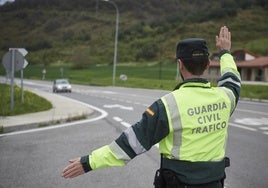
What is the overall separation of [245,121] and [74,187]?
34.3 ft

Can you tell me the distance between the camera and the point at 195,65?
10.3 ft

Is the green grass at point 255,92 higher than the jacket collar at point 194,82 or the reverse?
the reverse

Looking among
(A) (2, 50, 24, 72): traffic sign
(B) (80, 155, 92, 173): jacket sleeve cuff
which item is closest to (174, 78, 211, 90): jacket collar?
(B) (80, 155, 92, 173): jacket sleeve cuff

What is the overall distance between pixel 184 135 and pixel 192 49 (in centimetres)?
61

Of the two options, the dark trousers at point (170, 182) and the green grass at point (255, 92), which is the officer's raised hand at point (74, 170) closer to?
the dark trousers at point (170, 182)

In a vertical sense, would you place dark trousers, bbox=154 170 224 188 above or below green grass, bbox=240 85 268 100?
above

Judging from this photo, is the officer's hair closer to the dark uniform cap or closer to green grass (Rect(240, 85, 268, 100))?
the dark uniform cap

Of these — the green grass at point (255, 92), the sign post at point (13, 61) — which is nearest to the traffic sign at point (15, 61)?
the sign post at point (13, 61)

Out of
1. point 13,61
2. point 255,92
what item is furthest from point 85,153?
point 255,92

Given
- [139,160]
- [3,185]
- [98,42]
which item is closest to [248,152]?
[139,160]

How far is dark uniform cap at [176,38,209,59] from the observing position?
315 centimetres

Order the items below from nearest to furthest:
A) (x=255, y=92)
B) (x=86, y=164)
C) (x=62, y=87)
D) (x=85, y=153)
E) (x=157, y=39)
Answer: (x=86, y=164) < (x=85, y=153) < (x=255, y=92) < (x=62, y=87) < (x=157, y=39)

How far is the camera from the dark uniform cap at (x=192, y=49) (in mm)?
3148

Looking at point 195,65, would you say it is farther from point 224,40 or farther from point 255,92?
point 255,92
